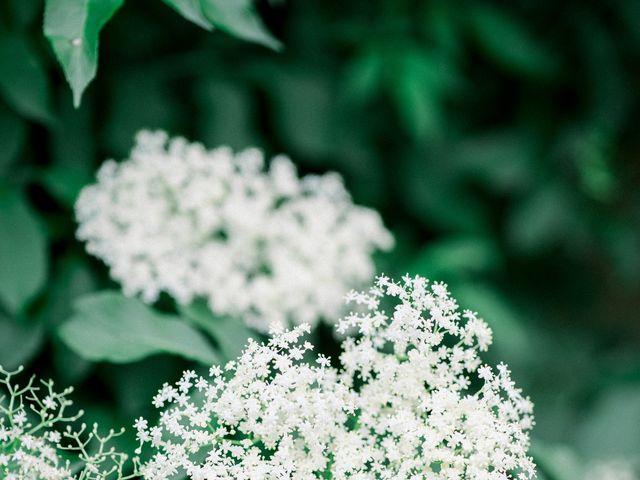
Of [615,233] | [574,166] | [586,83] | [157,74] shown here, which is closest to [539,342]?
[615,233]

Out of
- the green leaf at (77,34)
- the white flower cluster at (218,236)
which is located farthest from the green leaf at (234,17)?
the white flower cluster at (218,236)

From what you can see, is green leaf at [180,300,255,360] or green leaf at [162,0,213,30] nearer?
green leaf at [162,0,213,30]

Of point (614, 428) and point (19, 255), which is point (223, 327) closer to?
point (19, 255)

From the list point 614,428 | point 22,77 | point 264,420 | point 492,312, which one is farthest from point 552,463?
point 614,428

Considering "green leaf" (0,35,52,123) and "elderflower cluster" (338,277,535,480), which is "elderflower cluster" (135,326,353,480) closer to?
"elderflower cluster" (338,277,535,480)

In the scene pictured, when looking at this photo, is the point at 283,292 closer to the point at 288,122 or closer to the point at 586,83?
the point at 288,122

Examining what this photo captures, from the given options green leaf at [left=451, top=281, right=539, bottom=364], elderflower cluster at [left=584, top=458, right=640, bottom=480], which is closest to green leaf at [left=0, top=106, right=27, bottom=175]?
green leaf at [left=451, top=281, right=539, bottom=364]
